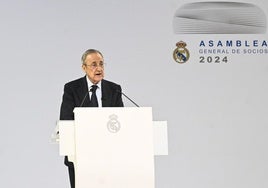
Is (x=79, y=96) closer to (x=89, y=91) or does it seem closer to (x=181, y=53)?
(x=89, y=91)

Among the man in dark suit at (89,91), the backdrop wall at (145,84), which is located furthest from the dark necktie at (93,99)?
the backdrop wall at (145,84)

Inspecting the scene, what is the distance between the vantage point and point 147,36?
3449 millimetres

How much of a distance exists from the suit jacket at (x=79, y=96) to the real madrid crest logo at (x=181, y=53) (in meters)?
0.49

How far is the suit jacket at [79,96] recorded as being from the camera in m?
3.14

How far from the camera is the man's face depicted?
10.6ft

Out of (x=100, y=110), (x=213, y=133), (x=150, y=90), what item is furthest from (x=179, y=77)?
(x=100, y=110)

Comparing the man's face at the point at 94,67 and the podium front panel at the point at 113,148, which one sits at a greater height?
the man's face at the point at 94,67

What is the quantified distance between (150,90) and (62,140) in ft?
4.41

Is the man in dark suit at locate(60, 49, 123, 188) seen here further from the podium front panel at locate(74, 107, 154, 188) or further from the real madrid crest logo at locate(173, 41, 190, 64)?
the podium front panel at locate(74, 107, 154, 188)

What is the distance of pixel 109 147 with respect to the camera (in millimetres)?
2197

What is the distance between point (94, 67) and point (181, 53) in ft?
2.20

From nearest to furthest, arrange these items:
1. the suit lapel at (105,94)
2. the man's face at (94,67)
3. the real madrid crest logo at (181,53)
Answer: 1. the suit lapel at (105,94)
2. the man's face at (94,67)
3. the real madrid crest logo at (181,53)

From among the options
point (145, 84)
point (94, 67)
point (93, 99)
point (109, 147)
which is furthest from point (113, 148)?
point (145, 84)

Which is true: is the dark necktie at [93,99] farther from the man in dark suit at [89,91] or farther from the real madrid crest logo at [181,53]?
the real madrid crest logo at [181,53]
